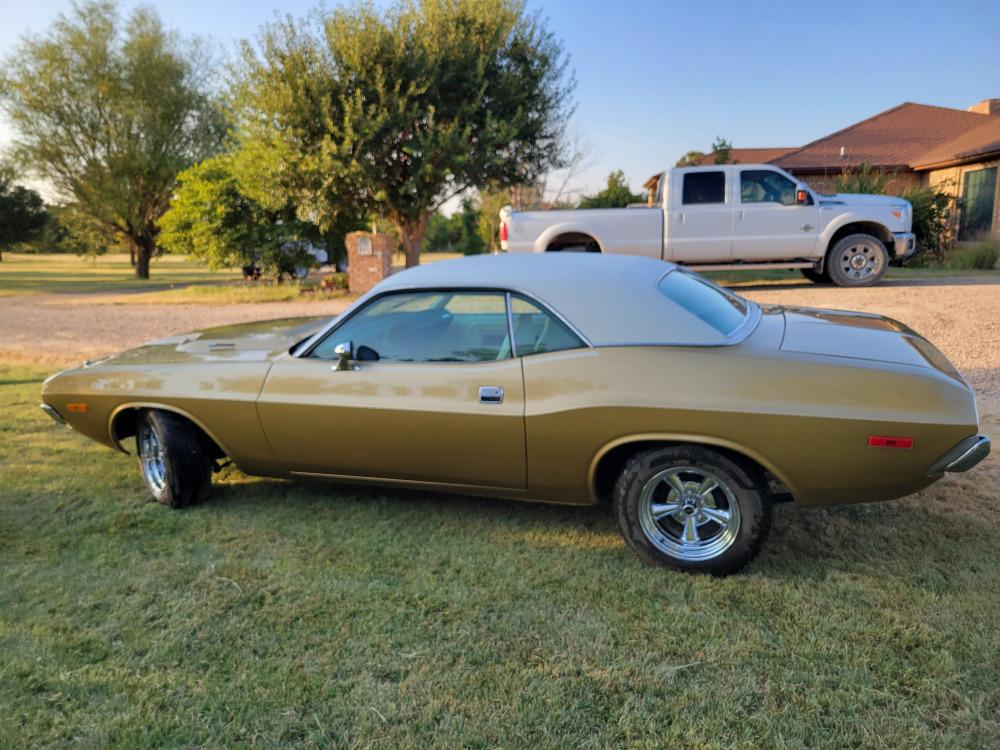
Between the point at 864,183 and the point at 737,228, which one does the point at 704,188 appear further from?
the point at 864,183

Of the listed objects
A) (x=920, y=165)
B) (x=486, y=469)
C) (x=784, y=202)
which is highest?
(x=920, y=165)

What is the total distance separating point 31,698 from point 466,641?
153cm

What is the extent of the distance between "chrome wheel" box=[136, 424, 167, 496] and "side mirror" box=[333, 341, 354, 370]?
1308mm

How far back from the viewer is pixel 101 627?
2.83m

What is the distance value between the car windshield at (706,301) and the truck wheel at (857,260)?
8.57 meters

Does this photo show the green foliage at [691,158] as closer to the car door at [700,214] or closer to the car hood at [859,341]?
the car door at [700,214]

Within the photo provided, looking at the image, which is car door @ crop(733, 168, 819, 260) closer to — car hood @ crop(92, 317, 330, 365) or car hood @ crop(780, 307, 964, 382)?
car hood @ crop(780, 307, 964, 382)

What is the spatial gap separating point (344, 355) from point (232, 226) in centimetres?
1786

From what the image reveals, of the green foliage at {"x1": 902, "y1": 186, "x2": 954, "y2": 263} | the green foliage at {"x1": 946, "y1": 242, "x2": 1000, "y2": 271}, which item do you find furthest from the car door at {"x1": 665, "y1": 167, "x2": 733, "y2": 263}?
the green foliage at {"x1": 902, "y1": 186, "x2": 954, "y2": 263}

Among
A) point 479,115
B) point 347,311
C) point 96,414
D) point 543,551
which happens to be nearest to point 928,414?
point 543,551

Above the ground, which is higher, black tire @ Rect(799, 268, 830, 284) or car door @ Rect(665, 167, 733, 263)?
car door @ Rect(665, 167, 733, 263)

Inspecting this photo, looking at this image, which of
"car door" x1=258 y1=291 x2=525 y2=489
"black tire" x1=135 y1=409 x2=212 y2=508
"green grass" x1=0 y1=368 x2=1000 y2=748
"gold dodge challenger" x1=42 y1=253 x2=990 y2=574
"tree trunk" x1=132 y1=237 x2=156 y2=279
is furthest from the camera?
"tree trunk" x1=132 y1=237 x2=156 y2=279

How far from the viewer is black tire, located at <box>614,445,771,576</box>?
2.96 meters

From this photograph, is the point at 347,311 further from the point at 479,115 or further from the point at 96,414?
the point at 479,115
